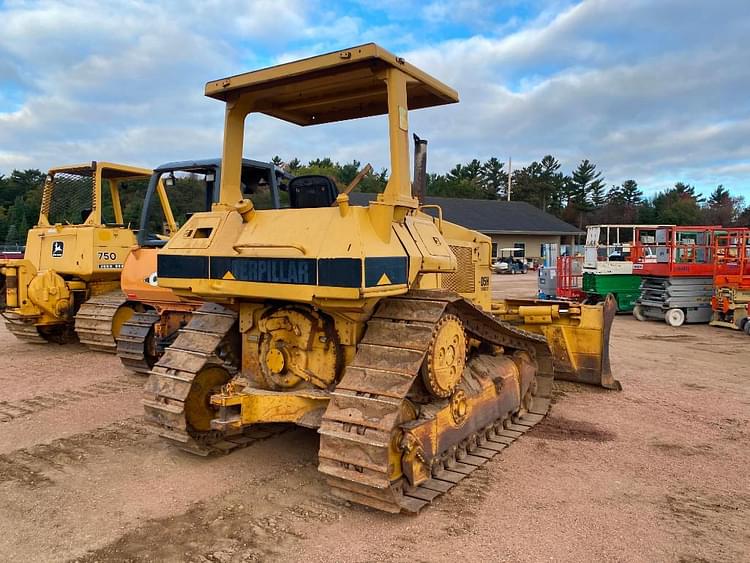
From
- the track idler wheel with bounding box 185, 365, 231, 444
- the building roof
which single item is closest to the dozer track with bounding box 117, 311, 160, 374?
the track idler wheel with bounding box 185, 365, 231, 444

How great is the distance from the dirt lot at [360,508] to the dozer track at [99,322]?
7.34 feet

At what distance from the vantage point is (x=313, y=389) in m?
→ 4.51

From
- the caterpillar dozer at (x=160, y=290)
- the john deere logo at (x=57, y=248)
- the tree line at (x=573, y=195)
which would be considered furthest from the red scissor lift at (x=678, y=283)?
the tree line at (x=573, y=195)

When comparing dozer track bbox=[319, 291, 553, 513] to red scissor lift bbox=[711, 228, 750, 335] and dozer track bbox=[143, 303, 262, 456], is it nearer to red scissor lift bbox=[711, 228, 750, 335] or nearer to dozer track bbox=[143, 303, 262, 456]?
dozer track bbox=[143, 303, 262, 456]

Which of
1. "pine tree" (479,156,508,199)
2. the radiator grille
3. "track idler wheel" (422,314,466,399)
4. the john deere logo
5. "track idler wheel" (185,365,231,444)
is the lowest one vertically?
"track idler wheel" (185,365,231,444)

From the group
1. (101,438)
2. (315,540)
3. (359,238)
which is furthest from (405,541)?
(101,438)

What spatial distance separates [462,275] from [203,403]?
313 centimetres

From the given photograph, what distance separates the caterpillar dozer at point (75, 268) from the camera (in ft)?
30.6

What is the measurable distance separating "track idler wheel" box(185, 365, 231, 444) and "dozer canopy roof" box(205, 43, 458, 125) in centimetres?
231

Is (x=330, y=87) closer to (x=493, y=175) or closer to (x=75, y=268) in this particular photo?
(x=75, y=268)

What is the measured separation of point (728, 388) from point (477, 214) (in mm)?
39497

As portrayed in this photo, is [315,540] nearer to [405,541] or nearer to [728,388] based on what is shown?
[405,541]

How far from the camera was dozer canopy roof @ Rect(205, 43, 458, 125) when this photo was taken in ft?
13.1

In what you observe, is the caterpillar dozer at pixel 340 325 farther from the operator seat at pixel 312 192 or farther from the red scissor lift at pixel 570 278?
the red scissor lift at pixel 570 278
